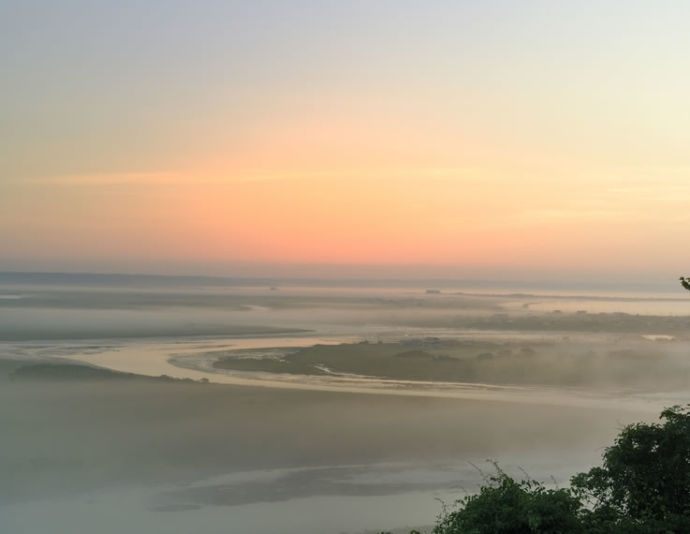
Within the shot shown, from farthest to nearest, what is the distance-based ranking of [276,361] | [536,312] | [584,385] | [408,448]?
[536,312], [276,361], [584,385], [408,448]

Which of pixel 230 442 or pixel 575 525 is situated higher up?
pixel 575 525

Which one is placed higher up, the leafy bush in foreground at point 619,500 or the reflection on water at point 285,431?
the leafy bush in foreground at point 619,500

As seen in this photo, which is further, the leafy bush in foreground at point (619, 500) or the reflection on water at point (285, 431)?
the reflection on water at point (285, 431)

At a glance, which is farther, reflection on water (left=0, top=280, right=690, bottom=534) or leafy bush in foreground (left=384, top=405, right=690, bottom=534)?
reflection on water (left=0, top=280, right=690, bottom=534)

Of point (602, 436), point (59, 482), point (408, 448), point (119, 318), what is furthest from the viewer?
point (119, 318)

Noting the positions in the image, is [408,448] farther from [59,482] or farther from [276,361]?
[276,361]

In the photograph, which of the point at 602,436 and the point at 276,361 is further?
the point at 276,361

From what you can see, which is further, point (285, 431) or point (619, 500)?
point (285, 431)

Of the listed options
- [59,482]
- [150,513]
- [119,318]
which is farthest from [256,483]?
[119,318]

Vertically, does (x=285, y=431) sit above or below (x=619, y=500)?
below

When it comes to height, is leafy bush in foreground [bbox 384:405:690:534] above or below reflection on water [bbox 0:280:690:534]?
Answer: above

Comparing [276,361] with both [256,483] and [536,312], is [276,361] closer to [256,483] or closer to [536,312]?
[256,483]
